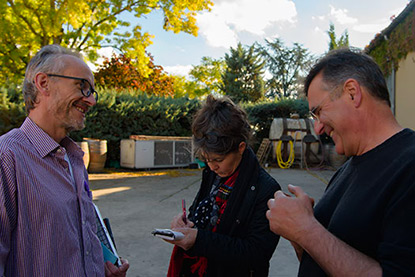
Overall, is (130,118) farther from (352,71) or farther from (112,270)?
(352,71)

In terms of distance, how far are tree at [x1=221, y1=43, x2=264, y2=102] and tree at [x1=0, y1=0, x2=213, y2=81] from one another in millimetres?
20965

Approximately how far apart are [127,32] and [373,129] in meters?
12.6

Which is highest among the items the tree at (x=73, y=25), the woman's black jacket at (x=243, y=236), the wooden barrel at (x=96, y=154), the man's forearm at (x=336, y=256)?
the tree at (x=73, y=25)

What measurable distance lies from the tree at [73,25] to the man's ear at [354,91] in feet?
34.9

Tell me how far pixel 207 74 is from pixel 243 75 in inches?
272

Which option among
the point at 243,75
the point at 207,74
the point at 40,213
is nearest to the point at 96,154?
the point at 40,213

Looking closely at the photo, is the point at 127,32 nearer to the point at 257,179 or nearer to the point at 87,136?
the point at 87,136

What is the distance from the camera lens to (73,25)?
1038cm

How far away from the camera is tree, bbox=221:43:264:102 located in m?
33.5

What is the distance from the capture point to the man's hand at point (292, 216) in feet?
3.72

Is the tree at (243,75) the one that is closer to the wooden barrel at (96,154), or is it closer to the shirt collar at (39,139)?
the wooden barrel at (96,154)

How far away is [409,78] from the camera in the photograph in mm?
7852

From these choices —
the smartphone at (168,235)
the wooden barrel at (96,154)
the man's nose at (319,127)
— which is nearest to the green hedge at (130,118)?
the wooden barrel at (96,154)

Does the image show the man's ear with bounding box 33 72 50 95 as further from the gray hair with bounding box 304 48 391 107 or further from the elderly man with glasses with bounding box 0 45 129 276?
the gray hair with bounding box 304 48 391 107
